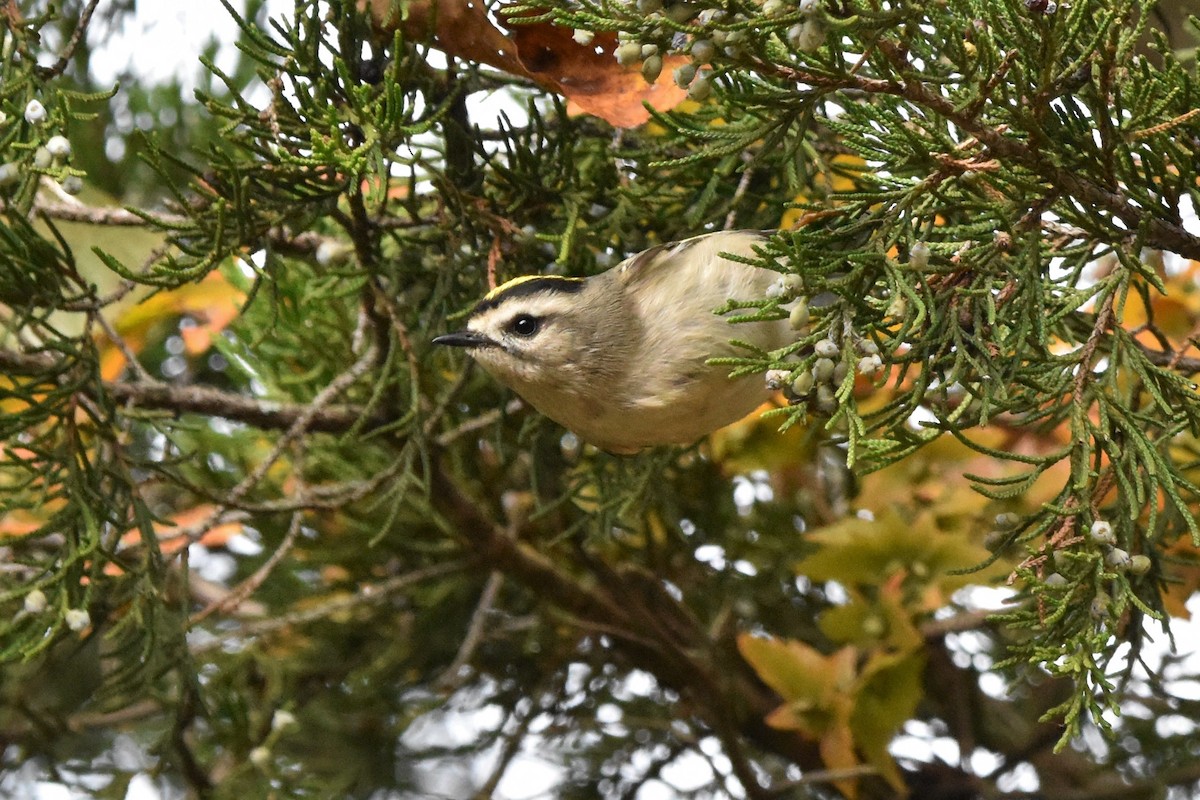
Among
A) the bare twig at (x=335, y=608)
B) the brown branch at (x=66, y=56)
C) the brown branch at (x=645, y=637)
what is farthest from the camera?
the bare twig at (x=335, y=608)

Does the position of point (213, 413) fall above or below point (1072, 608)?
above

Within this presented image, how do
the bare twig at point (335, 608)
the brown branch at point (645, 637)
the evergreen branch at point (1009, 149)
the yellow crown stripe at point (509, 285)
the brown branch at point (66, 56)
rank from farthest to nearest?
the bare twig at point (335, 608), the brown branch at point (645, 637), the yellow crown stripe at point (509, 285), the brown branch at point (66, 56), the evergreen branch at point (1009, 149)

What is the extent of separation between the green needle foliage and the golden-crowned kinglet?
8 centimetres

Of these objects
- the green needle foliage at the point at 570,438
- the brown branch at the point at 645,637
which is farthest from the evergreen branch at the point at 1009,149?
the brown branch at the point at 645,637

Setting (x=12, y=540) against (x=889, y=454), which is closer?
(x=889, y=454)

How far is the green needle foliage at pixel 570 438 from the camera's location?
4.02ft

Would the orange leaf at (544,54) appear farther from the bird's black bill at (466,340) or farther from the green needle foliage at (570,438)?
the bird's black bill at (466,340)

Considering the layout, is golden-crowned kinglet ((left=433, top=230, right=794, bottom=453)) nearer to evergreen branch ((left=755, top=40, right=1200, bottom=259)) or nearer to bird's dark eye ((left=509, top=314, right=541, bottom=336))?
bird's dark eye ((left=509, top=314, right=541, bottom=336))

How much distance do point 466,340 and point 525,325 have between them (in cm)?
9

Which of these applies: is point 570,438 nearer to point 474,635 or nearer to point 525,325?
point 474,635

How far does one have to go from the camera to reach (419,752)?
2.69 meters

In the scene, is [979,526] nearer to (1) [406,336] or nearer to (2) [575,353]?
(2) [575,353]

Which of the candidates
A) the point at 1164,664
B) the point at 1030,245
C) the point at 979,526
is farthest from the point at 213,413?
the point at 1164,664

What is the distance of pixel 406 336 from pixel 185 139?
1.38 metres
